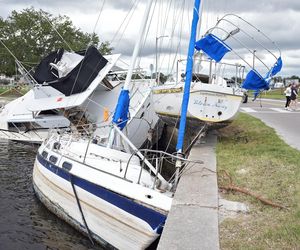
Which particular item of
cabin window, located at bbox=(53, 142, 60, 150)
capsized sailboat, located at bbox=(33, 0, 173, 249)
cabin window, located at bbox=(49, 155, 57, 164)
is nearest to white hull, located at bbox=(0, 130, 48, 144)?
capsized sailboat, located at bbox=(33, 0, 173, 249)

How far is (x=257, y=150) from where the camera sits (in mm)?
10867

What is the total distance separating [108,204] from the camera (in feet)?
25.9

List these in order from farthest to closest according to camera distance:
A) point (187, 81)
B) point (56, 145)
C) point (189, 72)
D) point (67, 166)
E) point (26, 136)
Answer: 1. point (26, 136)
2. point (56, 145)
3. point (67, 166)
4. point (189, 72)
5. point (187, 81)

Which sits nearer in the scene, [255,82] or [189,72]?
[189,72]

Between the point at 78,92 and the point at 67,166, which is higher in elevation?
the point at 78,92

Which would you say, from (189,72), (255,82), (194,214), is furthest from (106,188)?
(255,82)

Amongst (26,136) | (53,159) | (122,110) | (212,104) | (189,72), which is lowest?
(26,136)

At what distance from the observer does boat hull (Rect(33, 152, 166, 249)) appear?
24.0 feet

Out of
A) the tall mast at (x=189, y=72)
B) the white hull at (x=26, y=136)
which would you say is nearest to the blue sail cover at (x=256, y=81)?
the tall mast at (x=189, y=72)

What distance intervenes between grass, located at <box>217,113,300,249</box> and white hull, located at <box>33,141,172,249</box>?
4.57 ft

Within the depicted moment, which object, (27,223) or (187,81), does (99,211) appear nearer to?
(27,223)

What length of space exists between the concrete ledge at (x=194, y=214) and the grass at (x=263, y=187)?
20 centimetres

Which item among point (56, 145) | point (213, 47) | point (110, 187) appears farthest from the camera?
point (56, 145)

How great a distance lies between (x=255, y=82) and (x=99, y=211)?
5.76 m
